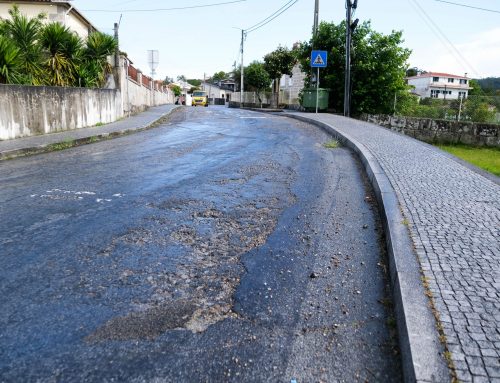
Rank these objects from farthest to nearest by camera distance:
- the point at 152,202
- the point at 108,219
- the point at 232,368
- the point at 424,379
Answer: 1. the point at 152,202
2. the point at 108,219
3. the point at 232,368
4. the point at 424,379

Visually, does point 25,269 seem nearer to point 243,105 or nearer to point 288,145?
point 288,145

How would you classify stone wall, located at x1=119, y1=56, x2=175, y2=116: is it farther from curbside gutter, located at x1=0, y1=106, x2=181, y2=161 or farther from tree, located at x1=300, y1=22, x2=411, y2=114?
tree, located at x1=300, y1=22, x2=411, y2=114

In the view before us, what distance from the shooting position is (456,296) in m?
3.02

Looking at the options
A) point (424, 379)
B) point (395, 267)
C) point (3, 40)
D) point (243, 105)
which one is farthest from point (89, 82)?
point (243, 105)

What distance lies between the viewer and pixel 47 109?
530 inches

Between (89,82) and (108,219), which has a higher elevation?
(89,82)

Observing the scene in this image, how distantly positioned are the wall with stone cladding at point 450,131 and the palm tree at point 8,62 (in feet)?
44.4

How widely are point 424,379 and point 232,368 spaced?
1021 mm

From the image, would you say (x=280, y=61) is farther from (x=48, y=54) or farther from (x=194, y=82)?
(x=194, y=82)

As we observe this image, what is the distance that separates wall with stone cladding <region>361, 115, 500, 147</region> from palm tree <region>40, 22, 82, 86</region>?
12709mm

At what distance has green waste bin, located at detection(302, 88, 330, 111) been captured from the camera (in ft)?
83.2

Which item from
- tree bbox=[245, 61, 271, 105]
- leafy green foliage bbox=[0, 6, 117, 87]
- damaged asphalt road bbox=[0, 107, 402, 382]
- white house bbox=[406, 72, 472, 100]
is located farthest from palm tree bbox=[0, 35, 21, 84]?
white house bbox=[406, 72, 472, 100]

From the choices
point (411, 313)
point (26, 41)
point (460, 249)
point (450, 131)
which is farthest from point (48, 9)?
point (411, 313)

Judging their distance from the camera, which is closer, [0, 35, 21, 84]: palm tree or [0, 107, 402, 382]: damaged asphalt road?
[0, 107, 402, 382]: damaged asphalt road
